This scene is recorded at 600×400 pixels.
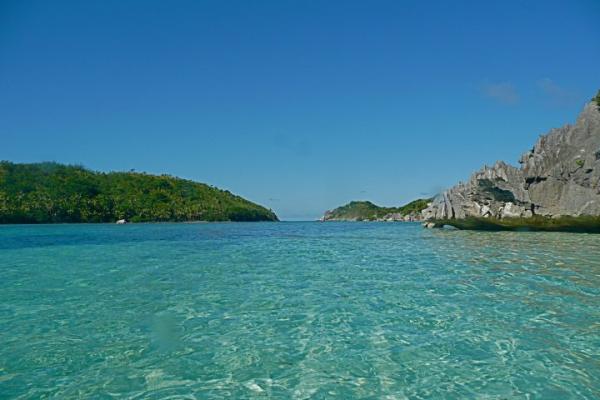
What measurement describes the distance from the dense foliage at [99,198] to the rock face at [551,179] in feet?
329

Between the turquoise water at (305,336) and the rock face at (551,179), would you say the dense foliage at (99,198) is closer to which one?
the rock face at (551,179)

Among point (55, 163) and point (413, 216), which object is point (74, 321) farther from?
point (413, 216)

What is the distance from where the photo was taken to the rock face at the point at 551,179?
33.4m

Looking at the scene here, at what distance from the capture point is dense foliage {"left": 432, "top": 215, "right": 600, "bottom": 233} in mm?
33684

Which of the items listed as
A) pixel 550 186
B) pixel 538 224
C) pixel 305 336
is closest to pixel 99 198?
pixel 538 224

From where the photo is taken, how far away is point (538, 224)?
3788 centimetres

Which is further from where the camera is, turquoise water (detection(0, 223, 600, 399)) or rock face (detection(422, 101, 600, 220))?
rock face (detection(422, 101, 600, 220))

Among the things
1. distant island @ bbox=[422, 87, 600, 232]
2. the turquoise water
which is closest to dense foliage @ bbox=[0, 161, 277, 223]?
distant island @ bbox=[422, 87, 600, 232]

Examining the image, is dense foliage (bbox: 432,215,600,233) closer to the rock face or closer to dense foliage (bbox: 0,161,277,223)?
the rock face

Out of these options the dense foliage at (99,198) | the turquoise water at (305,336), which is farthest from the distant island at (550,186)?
the dense foliage at (99,198)

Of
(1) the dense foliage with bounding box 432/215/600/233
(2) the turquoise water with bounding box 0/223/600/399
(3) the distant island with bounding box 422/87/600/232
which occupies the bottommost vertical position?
(2) the turquoise water with bounding box 0/223/600/399

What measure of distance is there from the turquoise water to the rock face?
2559 centimetres

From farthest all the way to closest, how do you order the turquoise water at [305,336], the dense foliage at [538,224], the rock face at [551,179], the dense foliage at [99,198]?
1. the dense foliage at [99,198]
2. the dense foliage at [538,224]
3. the rock face at [551,179]
4. the turquoise water at [305,336]

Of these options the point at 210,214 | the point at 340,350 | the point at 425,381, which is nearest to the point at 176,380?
the point at 340,350
